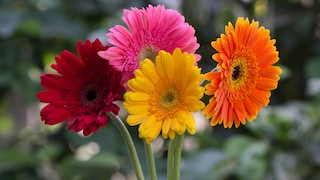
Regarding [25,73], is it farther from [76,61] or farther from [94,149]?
[76,61]

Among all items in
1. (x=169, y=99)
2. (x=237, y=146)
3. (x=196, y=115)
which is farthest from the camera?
(x=196, y=115)

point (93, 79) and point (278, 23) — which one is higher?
point (278, 23)

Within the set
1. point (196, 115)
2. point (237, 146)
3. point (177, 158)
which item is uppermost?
point (196, 115)

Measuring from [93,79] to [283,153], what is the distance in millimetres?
639

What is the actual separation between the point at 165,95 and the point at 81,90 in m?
0.06

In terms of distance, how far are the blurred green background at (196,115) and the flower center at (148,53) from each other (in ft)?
1.70

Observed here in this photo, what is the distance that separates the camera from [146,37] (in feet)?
1.09

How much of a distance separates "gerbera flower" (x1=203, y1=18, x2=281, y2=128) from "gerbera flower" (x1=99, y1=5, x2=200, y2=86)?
29 millimetres

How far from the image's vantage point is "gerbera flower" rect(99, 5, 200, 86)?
33cm

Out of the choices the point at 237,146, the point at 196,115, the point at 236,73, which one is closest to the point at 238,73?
the point at 236,73

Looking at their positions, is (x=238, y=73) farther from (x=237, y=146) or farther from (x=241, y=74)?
(x=237, y=146)

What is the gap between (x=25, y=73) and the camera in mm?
1013

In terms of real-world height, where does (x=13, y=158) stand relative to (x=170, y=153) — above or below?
above

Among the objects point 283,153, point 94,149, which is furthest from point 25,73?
point 283,153
